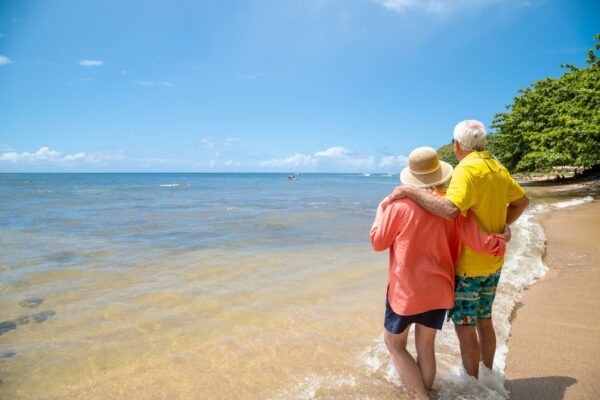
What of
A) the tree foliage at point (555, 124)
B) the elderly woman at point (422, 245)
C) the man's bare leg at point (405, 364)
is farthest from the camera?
the tree foliage at point (555, 124)

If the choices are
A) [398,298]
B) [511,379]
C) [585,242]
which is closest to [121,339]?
[398,298]

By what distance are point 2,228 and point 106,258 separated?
24.2 ft

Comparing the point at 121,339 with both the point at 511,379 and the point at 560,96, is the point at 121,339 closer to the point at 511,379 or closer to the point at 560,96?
the point at 511,379

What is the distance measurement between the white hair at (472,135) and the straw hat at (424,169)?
306mm

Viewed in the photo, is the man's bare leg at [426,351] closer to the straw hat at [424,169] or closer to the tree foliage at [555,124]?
the straw hat at [424,169]

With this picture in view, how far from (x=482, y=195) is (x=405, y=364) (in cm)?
132

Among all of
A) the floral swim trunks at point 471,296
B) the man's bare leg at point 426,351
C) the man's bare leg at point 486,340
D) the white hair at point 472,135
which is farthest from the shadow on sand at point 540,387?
the white hair at point 472,135

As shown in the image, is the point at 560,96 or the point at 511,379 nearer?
the point at 511,379

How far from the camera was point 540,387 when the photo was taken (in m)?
2.80

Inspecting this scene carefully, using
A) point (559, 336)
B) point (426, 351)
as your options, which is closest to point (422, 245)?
point (426, 351)

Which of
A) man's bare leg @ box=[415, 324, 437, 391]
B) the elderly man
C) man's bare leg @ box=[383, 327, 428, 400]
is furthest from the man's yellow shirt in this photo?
man's bare leg @ box=[383, 327, 428, 400]

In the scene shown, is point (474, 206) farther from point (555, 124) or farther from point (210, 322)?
point (555, 124)

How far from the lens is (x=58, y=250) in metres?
8.28

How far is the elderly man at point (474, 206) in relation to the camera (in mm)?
2154
